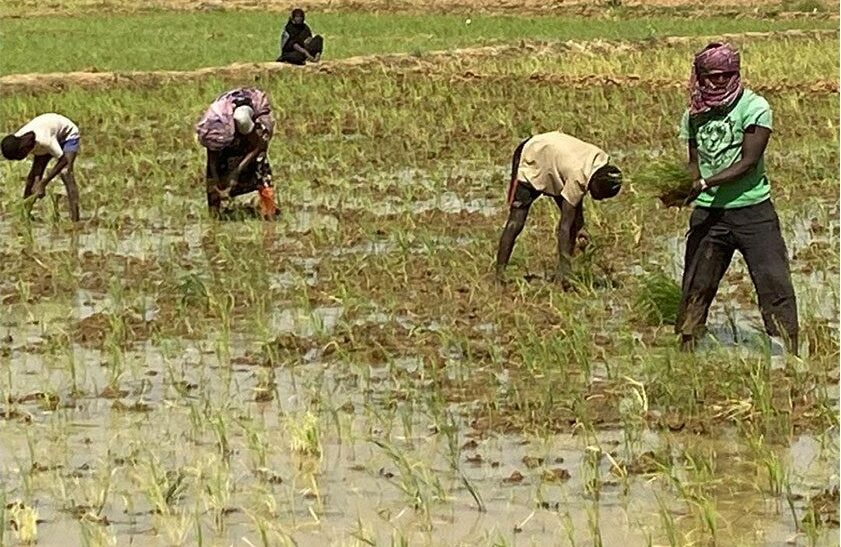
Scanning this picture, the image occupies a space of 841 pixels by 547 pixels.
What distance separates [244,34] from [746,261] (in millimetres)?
18525

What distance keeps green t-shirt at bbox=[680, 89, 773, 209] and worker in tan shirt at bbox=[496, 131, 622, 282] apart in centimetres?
81

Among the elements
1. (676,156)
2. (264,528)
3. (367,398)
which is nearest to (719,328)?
(367,398)

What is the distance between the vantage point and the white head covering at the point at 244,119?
828cm

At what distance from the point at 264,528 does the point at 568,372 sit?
1.82m

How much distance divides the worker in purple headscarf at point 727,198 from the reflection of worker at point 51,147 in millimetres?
3617

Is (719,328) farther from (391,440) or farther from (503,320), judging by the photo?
(391,440)

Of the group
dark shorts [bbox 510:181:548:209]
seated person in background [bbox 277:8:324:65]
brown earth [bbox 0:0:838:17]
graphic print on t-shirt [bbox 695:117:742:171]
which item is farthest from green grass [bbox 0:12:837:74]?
graphic print on t-shirt [bbox 695:117:742:171]

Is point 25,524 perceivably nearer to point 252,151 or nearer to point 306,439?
point 306,439

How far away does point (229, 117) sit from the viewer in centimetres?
829

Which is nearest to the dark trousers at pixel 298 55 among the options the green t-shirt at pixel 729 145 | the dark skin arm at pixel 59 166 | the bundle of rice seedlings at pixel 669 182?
the dark skin arm at pixel 59 166

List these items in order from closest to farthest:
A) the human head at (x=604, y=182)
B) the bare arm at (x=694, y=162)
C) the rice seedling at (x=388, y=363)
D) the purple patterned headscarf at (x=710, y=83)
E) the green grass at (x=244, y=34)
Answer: the rice seedling at (x=388, y=363)
the purple patterned headscarf at (x=710, y=83)
the bare arm at (x=694, y=162)
the human head at (x=604, y=182)
the green grass at (x=244, y=34)

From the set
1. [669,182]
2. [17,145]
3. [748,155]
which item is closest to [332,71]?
[17,145]

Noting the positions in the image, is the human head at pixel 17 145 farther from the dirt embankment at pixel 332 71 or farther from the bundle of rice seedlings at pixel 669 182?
the dirt embankment at pixel 332 71

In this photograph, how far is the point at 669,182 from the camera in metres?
5.66
